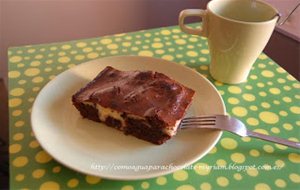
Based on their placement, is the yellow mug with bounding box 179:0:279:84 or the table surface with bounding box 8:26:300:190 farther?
the yellow mug with bounding box 179:0:279:84

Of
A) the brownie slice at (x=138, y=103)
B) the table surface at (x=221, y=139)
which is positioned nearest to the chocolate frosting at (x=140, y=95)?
the brownie slice at (x=138, y=103)

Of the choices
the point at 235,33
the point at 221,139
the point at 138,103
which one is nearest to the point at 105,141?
the point at 138,103

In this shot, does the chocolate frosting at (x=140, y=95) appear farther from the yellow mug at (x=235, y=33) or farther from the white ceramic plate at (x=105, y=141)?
the yellow mug at (x=235, y=33)

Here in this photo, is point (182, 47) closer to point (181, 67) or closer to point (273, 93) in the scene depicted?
point (181, 67)

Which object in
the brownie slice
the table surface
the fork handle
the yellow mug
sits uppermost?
the yellow mug

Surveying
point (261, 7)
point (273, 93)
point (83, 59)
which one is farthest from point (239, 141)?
point (83, 59)

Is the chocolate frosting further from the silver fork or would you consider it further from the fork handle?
the fork handle

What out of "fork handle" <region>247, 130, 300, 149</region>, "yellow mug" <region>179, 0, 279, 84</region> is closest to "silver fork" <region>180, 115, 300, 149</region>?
"fork handle" <region>247, 130, 300, 149</region>
